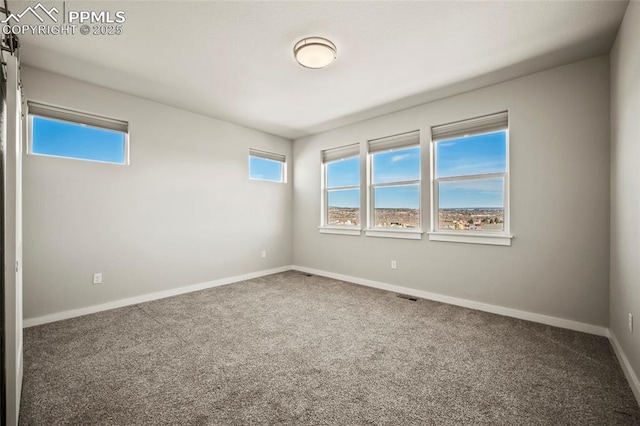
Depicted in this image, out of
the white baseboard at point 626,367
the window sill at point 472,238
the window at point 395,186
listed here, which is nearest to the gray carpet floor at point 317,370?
the white baseboard at point 626,367

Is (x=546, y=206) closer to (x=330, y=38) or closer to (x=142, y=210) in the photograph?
(x=330, y=38)

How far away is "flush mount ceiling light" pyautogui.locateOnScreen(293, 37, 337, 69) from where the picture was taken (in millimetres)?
2439

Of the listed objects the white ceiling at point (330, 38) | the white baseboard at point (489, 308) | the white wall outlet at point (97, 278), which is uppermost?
the white ceiling at point (330, 38)

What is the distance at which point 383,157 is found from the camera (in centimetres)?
451

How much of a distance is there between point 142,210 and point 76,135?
3.61ft

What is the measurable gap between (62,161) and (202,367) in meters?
2.81

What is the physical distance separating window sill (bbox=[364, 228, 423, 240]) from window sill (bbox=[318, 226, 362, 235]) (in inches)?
7.6

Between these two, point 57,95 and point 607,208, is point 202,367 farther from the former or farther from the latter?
point 607,208

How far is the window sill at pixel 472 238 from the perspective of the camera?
3.23 meters

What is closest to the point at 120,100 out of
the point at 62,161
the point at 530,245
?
the point at 62,161

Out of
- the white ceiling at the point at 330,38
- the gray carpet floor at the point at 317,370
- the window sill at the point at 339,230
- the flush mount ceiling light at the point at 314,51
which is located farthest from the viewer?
the window sill at the point at 339,230

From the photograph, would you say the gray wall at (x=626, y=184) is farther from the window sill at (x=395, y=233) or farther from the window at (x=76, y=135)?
the window at (x=76, y=135)

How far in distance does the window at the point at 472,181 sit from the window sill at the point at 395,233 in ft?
0.69

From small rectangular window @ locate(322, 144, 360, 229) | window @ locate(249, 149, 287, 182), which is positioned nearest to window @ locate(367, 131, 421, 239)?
small rectangular window @ locate(322, 144, 360, 229)
